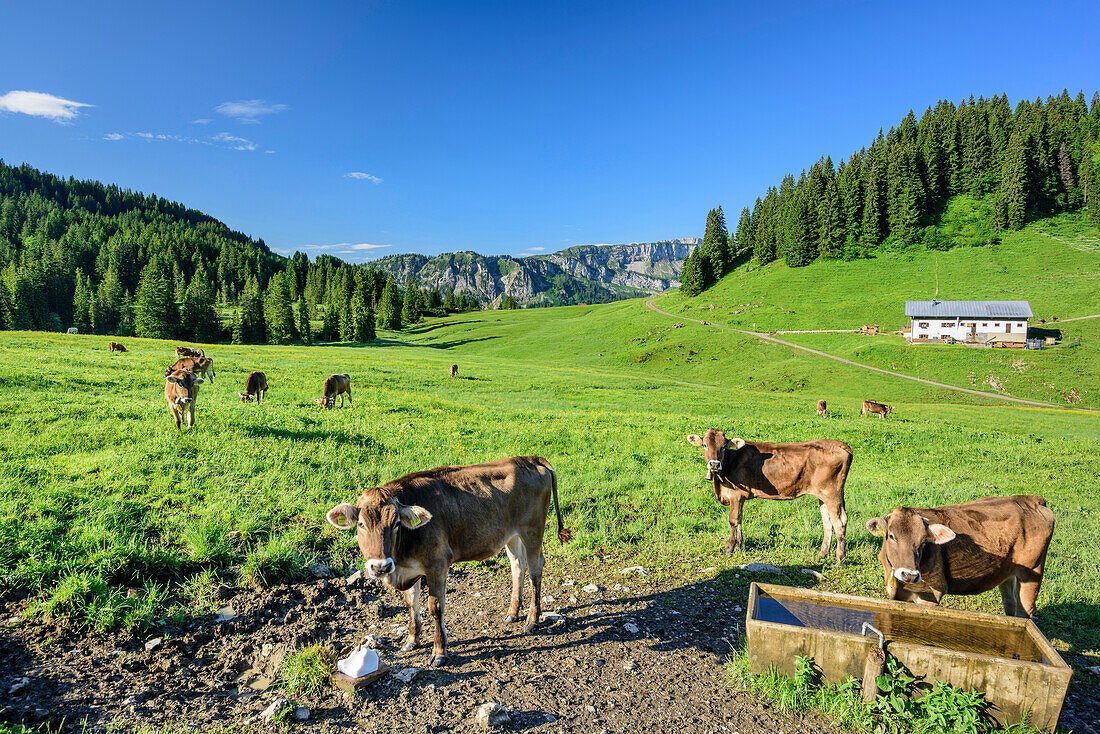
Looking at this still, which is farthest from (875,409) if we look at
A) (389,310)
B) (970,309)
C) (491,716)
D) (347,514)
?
(389,310)

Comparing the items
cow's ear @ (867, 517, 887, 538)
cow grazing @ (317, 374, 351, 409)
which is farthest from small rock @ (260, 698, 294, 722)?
cow grazing @ (317, 374, 351, 409)

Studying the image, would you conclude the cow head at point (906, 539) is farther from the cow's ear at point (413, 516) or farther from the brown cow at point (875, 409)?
the brown cow at point (875, 409)

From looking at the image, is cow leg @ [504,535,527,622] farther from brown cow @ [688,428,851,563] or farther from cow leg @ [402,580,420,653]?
brown cow @ [688,428,851,563]

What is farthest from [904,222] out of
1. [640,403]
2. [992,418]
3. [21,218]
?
[21,218]

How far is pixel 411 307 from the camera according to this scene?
13450 cm

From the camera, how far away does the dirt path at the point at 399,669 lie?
17.8 ft

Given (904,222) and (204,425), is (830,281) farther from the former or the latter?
(204,425)

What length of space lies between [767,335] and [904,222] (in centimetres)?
5596

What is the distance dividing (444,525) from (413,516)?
0.85 m

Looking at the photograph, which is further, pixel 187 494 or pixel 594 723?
pixel 187 494

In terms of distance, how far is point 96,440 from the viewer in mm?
12711

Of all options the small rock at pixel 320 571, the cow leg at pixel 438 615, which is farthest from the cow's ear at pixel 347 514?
the small rock at pixel 320 571

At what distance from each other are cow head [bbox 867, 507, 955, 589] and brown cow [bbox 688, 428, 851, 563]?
328cm

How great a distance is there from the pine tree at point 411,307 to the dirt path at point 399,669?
425 feet
